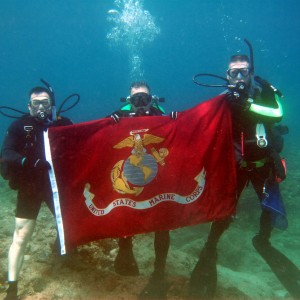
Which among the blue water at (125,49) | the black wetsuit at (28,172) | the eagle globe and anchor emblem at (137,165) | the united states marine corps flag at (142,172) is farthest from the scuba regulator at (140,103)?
the blue water at (125,49)

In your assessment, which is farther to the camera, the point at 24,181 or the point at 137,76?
the point at 137,76

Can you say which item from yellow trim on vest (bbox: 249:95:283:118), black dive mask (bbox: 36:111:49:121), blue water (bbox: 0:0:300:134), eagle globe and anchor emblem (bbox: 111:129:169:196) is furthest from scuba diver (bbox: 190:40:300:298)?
blue water (bbox: 0:0:300:134)

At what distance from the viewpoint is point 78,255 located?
18.4 feet

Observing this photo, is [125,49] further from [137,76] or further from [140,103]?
[140,103]

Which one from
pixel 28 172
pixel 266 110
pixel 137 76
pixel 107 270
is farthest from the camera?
pixel 137 76

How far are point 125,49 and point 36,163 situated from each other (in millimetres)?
157226

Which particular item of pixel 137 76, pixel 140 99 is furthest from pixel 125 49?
pixel 140 99

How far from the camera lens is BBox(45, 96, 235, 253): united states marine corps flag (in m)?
4.32

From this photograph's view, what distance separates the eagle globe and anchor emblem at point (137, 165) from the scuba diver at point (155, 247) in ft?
1.41

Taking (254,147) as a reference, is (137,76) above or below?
above

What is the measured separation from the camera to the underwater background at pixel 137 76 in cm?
532

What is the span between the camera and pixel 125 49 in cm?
15212

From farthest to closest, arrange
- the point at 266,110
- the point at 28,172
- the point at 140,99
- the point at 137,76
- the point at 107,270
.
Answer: the point at 137,76, the point at 107,270, the point at 140,99, the point at 28,172, the point at 266,110

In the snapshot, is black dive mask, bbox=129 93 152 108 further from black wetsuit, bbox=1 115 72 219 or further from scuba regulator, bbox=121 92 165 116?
black wetsuit, bbox=1 115 72 219
